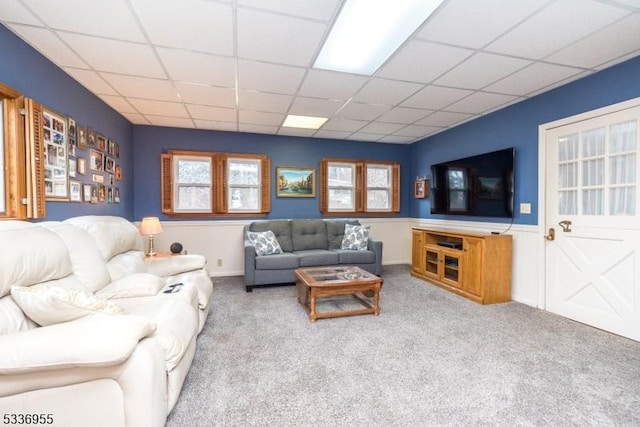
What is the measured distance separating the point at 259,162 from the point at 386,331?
3.40 m

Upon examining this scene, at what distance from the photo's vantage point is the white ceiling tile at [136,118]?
406cm

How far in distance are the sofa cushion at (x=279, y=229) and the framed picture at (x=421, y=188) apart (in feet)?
8.19

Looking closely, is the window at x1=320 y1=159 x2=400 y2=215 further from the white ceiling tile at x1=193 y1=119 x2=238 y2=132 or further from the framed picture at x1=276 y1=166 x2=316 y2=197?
the white ceiling tile at x1=193 y1=119 x2=238 y2=132

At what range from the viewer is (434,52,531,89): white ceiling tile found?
2.50 meters

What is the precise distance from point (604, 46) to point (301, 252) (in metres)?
3.82

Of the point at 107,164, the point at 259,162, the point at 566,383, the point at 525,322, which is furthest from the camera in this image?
the point at 259,162

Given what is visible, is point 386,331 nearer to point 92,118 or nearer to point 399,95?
point 399,95

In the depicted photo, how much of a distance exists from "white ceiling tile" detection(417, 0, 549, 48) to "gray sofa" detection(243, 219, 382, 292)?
292 cm

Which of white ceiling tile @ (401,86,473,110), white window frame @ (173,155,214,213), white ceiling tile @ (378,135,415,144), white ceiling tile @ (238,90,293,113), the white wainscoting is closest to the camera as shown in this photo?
white ceiling tile @ (401,86,473,110)

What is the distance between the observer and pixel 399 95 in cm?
330

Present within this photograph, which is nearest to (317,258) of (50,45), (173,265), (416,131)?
(173,265)

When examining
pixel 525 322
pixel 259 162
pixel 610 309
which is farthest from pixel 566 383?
pixel 259 162

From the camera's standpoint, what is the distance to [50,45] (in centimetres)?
230

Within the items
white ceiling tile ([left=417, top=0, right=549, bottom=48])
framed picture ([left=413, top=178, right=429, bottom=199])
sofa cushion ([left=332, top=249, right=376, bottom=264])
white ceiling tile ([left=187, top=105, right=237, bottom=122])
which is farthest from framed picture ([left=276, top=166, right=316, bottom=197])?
white ceiling tile ([left=417, top=0, right=549, bottom=48])
